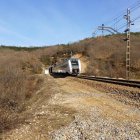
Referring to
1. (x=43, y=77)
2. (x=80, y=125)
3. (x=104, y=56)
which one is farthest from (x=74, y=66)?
(x=80, y=125)

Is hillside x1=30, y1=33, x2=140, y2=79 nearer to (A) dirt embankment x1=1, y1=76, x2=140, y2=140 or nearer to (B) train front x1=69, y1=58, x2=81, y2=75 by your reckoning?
(B) train front x1=69, y1=58, x2=81, y2=75

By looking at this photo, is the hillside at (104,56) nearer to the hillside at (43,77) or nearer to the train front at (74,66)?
the hillside at (43,77)

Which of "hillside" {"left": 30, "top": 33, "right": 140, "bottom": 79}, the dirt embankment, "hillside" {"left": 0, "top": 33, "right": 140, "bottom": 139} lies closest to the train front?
"hillside" {"left": 0, "top": 33, "right": 140, "bottom": 139}

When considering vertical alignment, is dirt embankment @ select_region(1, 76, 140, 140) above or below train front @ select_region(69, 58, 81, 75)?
below

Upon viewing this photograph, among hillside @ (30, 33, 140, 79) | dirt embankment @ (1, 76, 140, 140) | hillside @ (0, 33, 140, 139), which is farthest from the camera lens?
hillside @ (30, 33, 140, 79)

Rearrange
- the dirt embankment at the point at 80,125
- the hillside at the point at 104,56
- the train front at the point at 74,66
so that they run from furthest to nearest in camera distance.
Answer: the hillside at the point at 104,56
the train front at the point at 74,66
the dirt embankment at the point at 80,125

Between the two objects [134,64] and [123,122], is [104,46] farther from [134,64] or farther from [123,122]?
[123,122]

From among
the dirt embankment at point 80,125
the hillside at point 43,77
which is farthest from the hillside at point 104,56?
the dirt embankment at point 80,125

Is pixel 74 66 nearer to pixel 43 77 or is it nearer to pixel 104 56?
pixel 43 77

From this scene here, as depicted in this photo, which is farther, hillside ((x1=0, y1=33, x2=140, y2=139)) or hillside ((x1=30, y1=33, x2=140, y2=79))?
hillside ((x1=30, y1=33, x2=140, y2=79))

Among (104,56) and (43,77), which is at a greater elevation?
(104,56)

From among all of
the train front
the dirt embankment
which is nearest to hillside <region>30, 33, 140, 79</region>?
the train front

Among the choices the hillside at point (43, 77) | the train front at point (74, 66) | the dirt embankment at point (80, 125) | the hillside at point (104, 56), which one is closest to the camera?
the dirt embankment at point (80, 125)

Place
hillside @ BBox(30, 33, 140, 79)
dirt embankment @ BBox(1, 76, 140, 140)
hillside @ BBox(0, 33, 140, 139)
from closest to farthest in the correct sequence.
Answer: dirt embankment @ BBox(1, 76, 140, 140) → hillside @ BBox(0, 33, 140, 139) → hillside @ BBox(30, 33, 140, 79)
